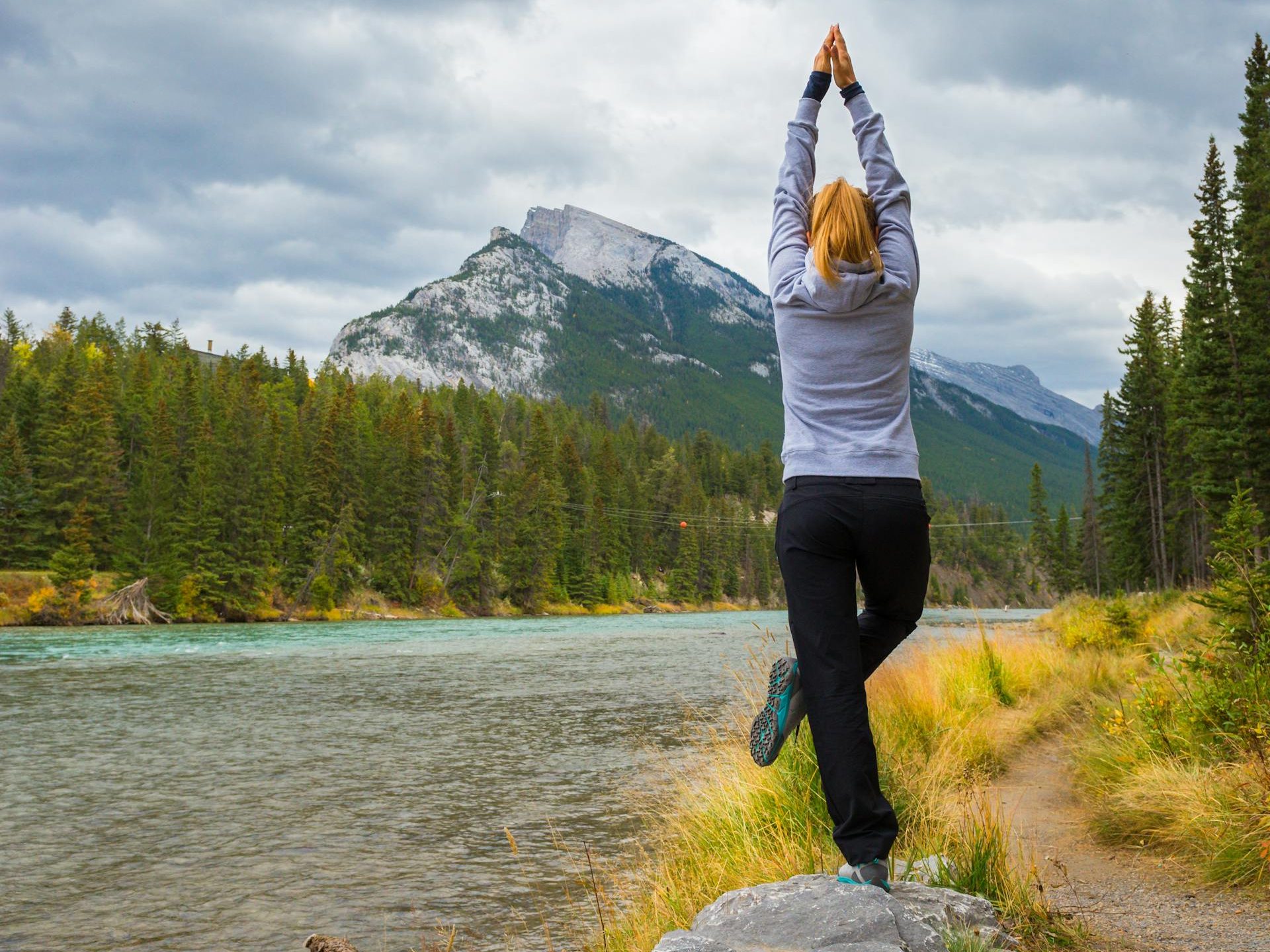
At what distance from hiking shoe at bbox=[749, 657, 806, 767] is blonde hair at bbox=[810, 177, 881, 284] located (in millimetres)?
1342

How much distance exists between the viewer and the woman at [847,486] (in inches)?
114

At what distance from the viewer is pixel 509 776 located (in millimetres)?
9023

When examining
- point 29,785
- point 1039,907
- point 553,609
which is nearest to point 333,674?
point 29,785

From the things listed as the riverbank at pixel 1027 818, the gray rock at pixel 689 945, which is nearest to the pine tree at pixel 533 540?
the riverbank at pixel 1027 818

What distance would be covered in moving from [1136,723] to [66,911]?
683 centimetres

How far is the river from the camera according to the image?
5.39 m

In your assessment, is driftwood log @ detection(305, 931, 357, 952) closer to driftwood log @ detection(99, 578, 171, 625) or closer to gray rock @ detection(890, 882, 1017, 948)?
gray rock @ detection(890, 882, 1017, 948)

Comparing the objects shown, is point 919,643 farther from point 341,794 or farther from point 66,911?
point 66,911

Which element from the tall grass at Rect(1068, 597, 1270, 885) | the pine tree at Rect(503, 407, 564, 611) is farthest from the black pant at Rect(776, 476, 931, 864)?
the pine tree at Rect(503, 407, 564, 611)

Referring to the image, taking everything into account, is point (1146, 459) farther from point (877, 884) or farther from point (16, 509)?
point (16, 509)

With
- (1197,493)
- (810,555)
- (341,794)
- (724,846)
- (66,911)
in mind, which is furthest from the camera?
(1197,493)

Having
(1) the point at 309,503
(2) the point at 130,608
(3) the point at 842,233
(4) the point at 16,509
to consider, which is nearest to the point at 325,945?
(3) the point at 842,233

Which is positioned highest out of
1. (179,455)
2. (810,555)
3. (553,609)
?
(179,455)

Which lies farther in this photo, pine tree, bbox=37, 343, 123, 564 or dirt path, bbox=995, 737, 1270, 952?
pine tree, bbox=37, 343, 123, 564
